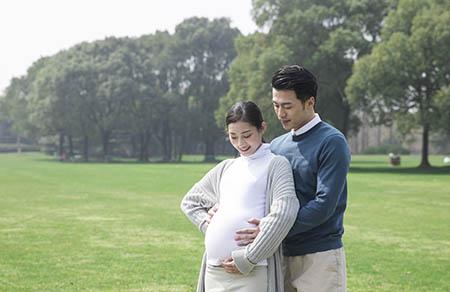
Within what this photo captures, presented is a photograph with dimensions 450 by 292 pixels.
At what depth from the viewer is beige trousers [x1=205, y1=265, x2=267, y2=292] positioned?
133 inches

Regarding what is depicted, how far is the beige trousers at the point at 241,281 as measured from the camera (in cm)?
338

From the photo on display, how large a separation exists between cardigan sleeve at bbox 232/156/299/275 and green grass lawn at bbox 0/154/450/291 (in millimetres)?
4191

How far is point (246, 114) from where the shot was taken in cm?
343

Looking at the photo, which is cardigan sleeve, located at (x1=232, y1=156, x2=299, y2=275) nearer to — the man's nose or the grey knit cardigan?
the grey knit cardigan

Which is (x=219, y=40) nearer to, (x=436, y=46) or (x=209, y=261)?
(x=436, y=46)

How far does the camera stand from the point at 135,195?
2089cm

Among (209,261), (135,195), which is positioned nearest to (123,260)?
(209,261)

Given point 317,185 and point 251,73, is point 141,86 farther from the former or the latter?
point 317,185

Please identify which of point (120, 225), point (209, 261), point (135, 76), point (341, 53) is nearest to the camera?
point (209, 261)

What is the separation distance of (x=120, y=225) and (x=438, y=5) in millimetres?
28196

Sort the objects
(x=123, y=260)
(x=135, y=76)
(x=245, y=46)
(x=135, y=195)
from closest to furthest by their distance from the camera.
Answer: (x=123, y=260) < (x=135, y=195) < (x=245, y=46) < (x=135, y=76)

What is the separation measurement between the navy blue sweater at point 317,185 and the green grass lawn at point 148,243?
4.08 meters

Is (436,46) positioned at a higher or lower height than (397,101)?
higher

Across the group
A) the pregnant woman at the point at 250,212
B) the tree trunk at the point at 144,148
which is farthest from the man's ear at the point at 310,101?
the tree trunk at the point at 144,148
